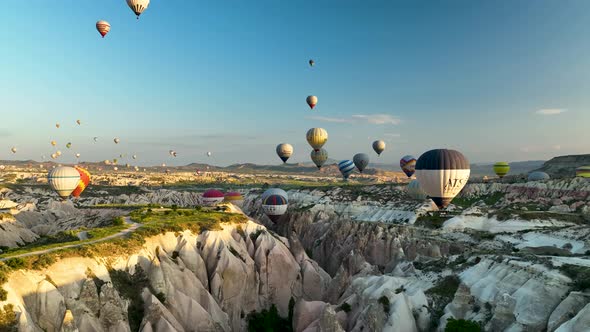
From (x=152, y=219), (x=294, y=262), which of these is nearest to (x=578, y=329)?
(x=294, y=262)

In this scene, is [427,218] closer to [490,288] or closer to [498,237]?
[498,237]

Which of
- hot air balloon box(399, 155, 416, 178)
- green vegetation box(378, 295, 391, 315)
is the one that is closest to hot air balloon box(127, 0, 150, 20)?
green vegetation box(378, 295, 391, 315)

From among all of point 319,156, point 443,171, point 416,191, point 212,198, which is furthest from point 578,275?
point 319,156

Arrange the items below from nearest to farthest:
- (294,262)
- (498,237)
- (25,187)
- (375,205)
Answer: (294,262) → (498,237) → (375,205) → (25,187)

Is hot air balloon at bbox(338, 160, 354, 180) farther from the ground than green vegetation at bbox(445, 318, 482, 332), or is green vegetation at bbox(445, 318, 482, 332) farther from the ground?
hot air balloon at bbox(338, 160, 354, 180)

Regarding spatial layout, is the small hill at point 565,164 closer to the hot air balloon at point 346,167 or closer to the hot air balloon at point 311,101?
the hot air balloon at point 346,167

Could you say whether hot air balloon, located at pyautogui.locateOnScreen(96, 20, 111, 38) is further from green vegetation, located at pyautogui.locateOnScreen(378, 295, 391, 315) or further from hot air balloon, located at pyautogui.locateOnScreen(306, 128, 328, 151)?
green vegetation, located at pyautogui.locateOnScreen(378, 295, 391, 315)
